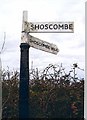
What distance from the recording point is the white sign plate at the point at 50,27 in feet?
19.7

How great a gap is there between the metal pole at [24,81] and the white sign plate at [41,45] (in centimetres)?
16

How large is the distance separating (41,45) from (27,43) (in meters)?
0.27

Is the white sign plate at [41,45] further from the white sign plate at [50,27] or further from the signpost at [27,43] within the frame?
the white sign plate at [50,27]

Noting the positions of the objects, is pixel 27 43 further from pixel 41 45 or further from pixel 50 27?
pixel 50 27

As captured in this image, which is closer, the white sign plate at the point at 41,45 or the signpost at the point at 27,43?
the signpost at the point at 27,43

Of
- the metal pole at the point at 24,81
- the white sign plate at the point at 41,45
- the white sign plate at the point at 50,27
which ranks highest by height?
the white sign plate at the point at 50,27

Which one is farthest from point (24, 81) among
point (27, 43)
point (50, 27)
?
point (50, 27)

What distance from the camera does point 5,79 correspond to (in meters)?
6.86

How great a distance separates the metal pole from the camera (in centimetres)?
594

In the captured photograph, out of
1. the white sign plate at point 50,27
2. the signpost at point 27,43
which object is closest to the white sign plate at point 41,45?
the signpost at point 27,43

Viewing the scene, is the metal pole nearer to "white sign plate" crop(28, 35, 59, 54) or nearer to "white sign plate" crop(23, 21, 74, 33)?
"white sign plate" crop(28, 35, 59, 54)

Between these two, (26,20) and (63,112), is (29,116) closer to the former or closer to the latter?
(63,112)

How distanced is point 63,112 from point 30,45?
4.57ft

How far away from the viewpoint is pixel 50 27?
Result: 602 centimetres
